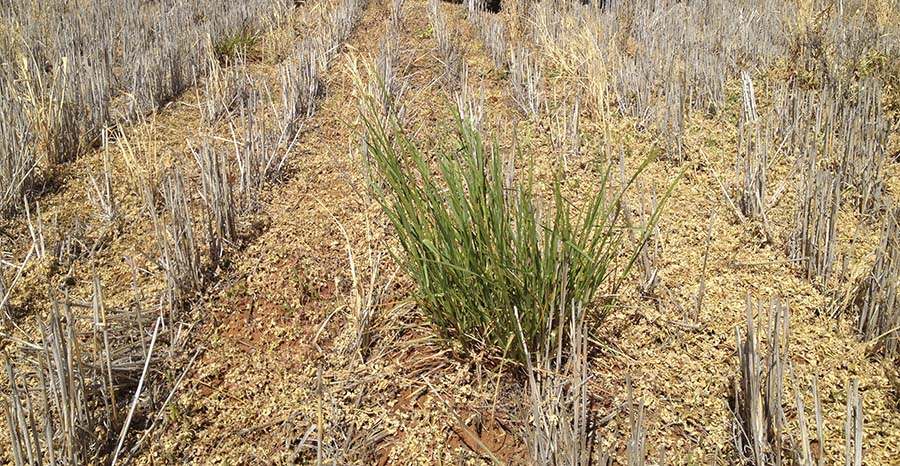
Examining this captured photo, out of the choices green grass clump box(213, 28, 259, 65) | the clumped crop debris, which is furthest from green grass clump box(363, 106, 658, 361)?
green grass clump box(213, 28, 259, 65)

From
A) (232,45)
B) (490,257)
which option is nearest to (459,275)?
(490,257)

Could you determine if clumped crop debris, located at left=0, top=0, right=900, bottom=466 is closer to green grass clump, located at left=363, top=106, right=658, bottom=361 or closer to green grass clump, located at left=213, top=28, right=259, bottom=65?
green grass clump, located at left=363, top=106, right=658, bottom=361

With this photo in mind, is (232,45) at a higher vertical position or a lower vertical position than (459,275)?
higher

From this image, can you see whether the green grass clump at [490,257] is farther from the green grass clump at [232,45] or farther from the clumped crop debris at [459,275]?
the green grass clump at [232,45]

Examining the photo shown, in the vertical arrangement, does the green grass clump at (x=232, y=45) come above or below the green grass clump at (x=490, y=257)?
above

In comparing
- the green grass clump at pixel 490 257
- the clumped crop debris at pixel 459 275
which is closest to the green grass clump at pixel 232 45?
the clumped crop debris at pixel 459 275

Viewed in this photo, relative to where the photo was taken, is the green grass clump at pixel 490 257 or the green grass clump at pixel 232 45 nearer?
Result: the green grass clump at pixel 490 257

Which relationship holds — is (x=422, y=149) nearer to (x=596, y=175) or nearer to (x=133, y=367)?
(x=596, y=175)

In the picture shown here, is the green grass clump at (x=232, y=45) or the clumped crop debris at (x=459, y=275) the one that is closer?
the clumped crop debris at (x=459, y=275)

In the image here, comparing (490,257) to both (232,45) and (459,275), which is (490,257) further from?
(232,45)

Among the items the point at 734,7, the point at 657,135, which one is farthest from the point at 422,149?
the point at 734,7

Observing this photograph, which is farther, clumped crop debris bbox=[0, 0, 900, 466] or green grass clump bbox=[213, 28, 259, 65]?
green grass clump bbox=[213, 28, 259, 65]

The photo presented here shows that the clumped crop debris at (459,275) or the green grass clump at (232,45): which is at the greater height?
the green grass clump at (232,45)

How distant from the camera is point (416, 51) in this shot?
187 inches
